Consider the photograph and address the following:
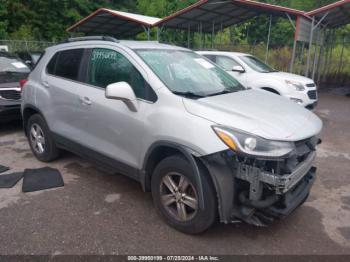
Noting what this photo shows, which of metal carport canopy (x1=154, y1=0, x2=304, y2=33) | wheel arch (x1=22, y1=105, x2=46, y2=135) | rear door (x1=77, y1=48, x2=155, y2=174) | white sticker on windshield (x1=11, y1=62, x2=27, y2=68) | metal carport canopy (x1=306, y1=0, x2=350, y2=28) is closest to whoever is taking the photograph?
rear door (x1=77, y1=48, x2=155, y2=174)

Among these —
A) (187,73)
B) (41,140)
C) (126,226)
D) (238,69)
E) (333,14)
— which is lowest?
(126,226)

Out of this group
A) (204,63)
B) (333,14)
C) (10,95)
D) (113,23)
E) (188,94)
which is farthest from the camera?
(113,23)

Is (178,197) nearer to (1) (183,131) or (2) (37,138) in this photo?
(1) (183,131)

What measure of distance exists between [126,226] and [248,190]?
132cm

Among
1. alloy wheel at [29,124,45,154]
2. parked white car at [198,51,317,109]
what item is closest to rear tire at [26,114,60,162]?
alloy wheel at [29,124,45,154]

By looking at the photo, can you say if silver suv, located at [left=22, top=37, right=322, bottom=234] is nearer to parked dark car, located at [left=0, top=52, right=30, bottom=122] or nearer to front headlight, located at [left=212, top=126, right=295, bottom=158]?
front headlight, located at [left=212, top=126, right=295, bottom=158]

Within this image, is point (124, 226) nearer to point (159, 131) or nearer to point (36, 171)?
point (159, 131)

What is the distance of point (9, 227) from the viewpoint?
10.5 feet

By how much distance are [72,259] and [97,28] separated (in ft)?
64.0

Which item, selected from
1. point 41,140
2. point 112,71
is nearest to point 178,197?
point 112,71

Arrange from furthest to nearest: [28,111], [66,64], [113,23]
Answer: [113,23] < [28,111] < [66,64]

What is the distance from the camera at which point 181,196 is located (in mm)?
3016

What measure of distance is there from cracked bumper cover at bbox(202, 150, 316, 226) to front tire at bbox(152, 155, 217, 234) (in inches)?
4.5

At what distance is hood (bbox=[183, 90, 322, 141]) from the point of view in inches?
106
